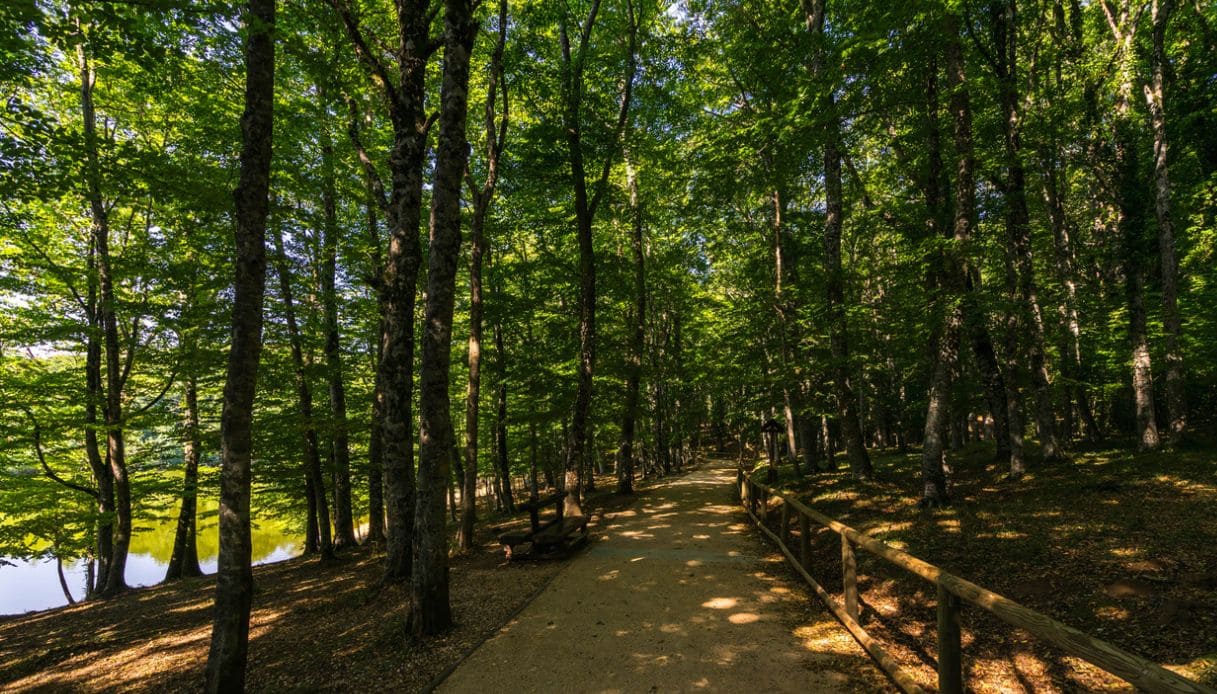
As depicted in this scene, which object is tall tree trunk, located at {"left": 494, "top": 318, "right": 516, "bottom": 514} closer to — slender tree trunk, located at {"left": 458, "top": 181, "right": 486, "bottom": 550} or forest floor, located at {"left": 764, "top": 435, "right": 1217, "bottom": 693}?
slender tree trunk, located at {"left": 458, "top": 181, "right": 486, "bottom": 550}

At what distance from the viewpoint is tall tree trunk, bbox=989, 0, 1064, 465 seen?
37.8ft

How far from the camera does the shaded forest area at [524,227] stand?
7211 millimetres

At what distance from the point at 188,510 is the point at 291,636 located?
40.8ft

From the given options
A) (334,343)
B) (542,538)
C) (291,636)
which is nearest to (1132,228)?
(542,538)

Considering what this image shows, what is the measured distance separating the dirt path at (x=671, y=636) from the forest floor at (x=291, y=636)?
1.75 feet

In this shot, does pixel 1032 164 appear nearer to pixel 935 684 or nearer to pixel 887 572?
pixel 887 572

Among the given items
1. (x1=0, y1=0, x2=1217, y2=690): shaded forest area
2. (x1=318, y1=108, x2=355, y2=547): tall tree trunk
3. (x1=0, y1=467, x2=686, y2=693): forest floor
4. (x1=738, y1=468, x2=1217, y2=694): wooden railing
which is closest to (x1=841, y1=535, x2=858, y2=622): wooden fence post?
(x1=738, y1=468, x2=1217, y2=694): wooden railing

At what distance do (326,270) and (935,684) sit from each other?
16533 millimetres

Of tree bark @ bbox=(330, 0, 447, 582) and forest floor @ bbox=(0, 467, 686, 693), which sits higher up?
tree bark @ bbox=(330, 0, 447, 582)

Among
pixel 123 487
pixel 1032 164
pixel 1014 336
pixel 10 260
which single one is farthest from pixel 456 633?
pixel 1032 164

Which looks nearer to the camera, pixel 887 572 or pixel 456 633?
pixel 456 633

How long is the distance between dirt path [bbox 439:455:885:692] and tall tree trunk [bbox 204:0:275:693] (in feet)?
7.02

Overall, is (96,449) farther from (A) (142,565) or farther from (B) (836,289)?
(A) (142,565)

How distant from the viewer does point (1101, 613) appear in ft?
15.6
